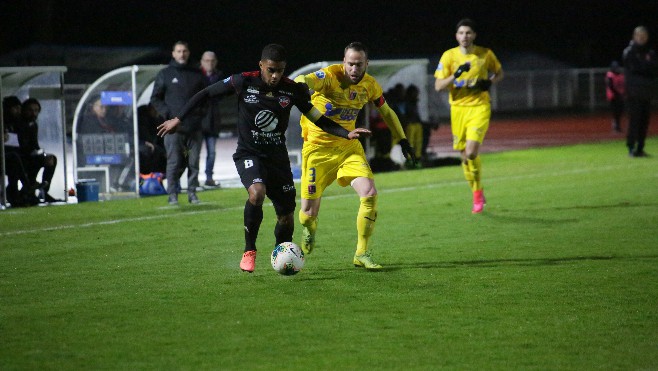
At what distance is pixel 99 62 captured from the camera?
36844 millimetres

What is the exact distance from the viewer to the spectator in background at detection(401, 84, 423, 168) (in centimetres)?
1961

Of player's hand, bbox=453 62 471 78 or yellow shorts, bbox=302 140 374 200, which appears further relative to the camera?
player's hand, bbox=453 62 471 78

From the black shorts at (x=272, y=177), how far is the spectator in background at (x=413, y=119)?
35.1 ft

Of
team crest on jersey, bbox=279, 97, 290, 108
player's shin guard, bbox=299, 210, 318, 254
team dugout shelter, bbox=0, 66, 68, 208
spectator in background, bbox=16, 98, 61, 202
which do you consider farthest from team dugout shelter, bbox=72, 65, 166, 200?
team crest on jersey, bbox=279, 97, 290, 108

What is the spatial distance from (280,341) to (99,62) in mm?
31714

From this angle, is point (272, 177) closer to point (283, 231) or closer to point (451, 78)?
point (283, 231)

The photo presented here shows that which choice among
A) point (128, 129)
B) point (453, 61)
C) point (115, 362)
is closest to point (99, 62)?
point (128, 129)

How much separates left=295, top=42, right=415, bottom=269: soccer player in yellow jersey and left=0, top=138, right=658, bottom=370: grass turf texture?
48cm

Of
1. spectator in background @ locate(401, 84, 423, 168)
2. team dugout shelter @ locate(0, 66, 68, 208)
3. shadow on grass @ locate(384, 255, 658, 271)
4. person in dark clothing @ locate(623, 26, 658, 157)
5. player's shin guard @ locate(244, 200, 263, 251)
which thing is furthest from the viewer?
person in dark clothing @ locate(623, 26, 658, 157)

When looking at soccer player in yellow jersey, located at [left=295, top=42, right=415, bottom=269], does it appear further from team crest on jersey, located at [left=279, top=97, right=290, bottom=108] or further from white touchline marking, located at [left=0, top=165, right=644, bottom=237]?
white touchline marking, located at [left=0, top=165, right=644, bottom=237]

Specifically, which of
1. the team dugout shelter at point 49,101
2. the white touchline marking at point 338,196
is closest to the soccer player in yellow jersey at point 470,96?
the white touchline marking at point 338,196

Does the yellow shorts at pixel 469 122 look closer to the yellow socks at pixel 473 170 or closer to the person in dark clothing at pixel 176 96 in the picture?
the yellow socks at pixel 473 170

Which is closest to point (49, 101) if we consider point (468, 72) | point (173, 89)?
point (173, 89)

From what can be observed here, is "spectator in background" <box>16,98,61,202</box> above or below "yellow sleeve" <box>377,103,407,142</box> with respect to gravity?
below
